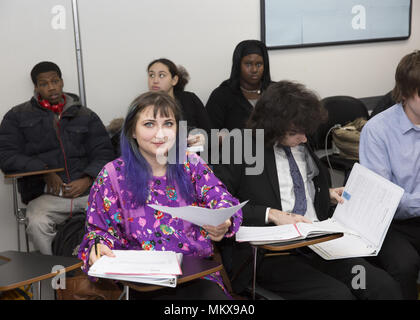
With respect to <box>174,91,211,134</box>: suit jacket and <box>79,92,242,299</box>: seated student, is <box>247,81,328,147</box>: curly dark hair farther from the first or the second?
<box>174,91,211,134</box>: suit jacket

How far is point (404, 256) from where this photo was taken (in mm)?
2148

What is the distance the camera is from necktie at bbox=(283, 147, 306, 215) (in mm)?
2172

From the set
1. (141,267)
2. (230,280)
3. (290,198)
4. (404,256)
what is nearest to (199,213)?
(141,267)

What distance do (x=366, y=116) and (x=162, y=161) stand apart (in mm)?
2428

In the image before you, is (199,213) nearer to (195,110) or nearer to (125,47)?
(195,110)

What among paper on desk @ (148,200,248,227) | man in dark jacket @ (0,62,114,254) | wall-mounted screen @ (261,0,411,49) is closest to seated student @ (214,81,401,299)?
paper on desk @ (148,200,248,227)

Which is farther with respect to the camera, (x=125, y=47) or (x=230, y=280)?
(x=125, y=47)

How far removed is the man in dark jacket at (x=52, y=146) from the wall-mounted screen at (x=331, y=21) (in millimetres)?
1741

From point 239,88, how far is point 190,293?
2.23m

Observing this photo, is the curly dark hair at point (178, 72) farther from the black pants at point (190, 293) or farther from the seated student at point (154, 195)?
the black pants at point (190, 293)

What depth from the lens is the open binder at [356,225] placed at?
5.80 feet

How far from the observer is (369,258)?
7.38 ft

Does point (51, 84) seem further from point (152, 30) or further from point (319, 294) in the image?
point (319, 294)
